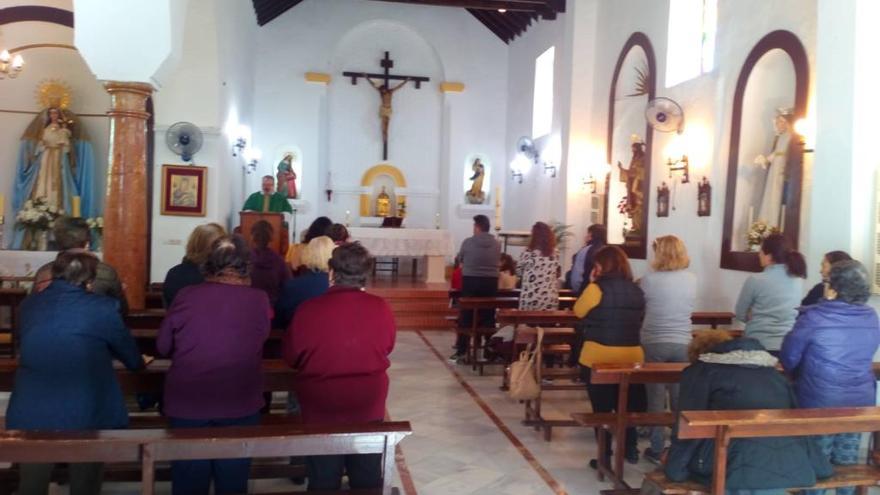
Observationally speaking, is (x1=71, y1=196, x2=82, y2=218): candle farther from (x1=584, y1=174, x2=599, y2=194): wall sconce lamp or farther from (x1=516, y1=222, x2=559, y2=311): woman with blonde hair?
(x1=584, y1=174, x2=599, y2=194): wall sconce lamp

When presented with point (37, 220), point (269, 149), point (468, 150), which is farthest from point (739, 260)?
point (269, 149)

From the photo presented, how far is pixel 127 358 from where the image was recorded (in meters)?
3.29

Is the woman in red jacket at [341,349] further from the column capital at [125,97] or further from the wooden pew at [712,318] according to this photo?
the wooden pew at [712,318]

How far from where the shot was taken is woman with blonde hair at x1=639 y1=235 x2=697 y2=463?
502 cm

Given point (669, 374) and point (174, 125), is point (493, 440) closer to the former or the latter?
point (669, 374)

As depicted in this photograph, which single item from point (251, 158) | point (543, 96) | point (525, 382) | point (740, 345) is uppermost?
point (543, 96)

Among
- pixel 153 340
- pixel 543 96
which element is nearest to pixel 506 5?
pixel 543 96

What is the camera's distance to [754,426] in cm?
315

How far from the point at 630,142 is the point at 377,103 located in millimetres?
7597

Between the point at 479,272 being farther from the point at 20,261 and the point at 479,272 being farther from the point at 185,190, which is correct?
the point at 20,261

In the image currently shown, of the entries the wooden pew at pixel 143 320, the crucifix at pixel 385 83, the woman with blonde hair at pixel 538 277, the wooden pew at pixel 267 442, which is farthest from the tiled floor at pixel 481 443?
the crucifix at pixel 385 83

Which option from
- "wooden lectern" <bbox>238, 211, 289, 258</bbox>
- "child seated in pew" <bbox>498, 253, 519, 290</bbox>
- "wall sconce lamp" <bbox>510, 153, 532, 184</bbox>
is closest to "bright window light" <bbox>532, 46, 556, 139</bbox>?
"wall sconce lamp" <bbox>510, 153, 532, 184</bbox>

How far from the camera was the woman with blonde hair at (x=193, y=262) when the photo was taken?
4.56 meters

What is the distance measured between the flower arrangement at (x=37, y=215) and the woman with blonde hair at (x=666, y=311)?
318 inches
